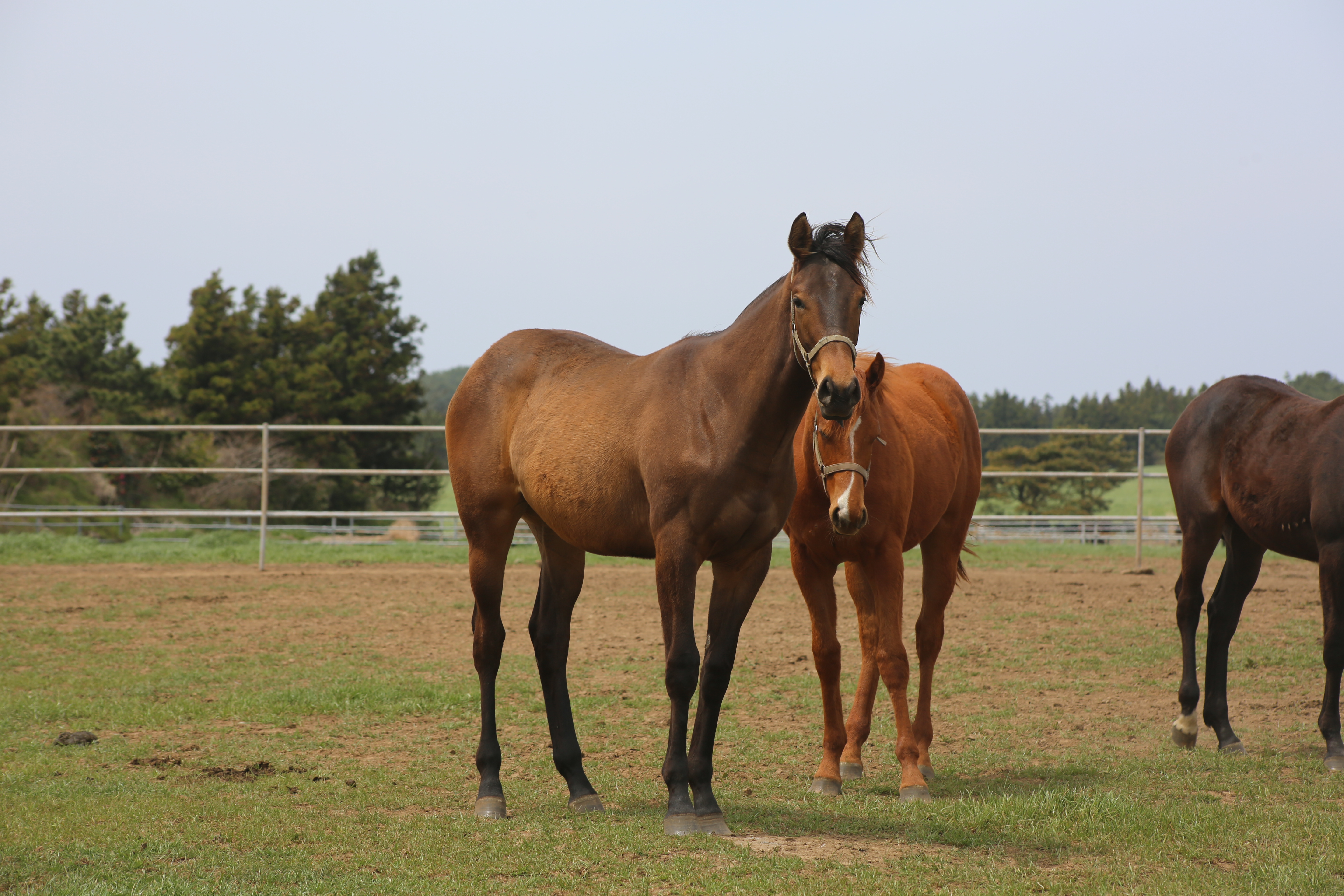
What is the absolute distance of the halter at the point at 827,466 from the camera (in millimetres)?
3986

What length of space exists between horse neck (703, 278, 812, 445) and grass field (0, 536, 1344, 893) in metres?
1.58

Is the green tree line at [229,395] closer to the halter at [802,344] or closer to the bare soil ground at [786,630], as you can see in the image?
the bare soil ground at [786,630]

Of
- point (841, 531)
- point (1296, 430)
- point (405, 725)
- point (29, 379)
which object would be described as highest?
point (29, 379)

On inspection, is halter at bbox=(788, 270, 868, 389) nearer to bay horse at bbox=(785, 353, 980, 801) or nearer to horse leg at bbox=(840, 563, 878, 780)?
bay horse at bbox=(785, 353, 980, 801)

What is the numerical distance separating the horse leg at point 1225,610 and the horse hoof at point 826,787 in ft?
7.95

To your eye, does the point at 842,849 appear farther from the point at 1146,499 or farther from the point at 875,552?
the point at 1146,499

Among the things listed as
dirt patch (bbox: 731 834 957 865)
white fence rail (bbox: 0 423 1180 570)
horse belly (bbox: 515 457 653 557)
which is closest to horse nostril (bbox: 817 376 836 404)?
horse belly (bbox: 515 457 653 557)

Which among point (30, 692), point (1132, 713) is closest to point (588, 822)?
point (1132, 713)

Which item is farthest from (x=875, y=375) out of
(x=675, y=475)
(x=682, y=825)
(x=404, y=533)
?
(x=404, y=533)

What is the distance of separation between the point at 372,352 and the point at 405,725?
28854 mm

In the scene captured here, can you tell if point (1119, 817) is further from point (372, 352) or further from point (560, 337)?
point (372, 352)

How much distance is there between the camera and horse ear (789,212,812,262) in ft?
12.1

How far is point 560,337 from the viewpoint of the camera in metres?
5.00

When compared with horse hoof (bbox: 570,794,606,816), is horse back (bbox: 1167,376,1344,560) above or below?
above
